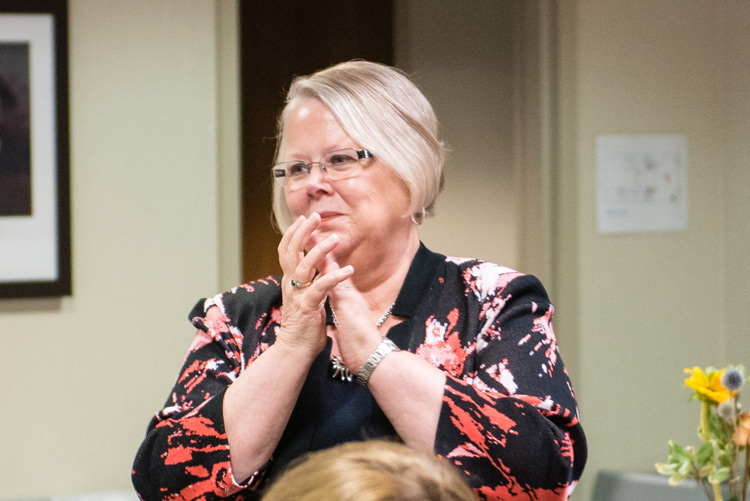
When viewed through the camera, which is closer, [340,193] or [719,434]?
[340,193]

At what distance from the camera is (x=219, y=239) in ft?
7.57

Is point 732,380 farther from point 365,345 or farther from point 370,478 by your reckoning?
point 370,478

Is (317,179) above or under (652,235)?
above

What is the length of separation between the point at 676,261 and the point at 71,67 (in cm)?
206

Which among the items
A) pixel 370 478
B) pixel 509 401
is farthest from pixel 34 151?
pixel 370 478

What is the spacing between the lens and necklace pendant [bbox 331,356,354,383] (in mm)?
1217

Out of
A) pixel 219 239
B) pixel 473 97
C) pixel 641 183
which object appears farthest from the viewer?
pixel 473 97

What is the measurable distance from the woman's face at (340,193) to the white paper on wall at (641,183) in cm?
152

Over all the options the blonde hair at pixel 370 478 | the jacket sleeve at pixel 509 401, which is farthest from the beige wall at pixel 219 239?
the blonde hair at pixel 370 478

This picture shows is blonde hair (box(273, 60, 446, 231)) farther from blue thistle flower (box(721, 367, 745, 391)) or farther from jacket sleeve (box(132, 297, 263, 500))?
blue thistle flower (box(721, 367, 745, 391))

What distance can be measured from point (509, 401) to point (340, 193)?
16.5 inches

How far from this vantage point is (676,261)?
2643mm

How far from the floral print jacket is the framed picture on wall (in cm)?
109

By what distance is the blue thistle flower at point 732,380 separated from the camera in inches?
55.3
